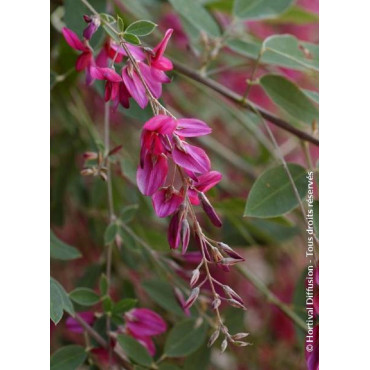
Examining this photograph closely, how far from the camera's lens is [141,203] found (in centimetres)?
66

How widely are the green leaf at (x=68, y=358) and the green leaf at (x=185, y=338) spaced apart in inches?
3.0

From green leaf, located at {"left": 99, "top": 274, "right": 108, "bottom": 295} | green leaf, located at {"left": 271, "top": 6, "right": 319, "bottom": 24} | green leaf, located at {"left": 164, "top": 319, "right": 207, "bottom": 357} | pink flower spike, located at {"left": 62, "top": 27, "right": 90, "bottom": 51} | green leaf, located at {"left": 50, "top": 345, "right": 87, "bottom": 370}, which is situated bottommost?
green leaf, located at {"left": 50, "top": 345, "right": 87, "bottom": 370}

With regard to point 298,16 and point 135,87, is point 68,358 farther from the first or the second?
point 298,16

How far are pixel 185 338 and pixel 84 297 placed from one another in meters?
0.10

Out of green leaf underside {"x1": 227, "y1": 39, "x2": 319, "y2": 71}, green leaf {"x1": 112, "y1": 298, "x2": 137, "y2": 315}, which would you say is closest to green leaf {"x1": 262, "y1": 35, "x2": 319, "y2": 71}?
green leaf underside {"x1": 227, "y1": 39, "x2": 319, "y2": 71}

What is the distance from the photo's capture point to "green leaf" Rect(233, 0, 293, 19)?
625 millimetres

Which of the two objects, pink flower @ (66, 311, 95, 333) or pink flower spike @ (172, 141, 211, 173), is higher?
pink flower spike @ (172, 141, 211, 173)

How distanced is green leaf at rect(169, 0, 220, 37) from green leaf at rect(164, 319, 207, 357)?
24 centimetres

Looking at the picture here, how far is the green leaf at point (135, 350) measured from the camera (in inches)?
20.9

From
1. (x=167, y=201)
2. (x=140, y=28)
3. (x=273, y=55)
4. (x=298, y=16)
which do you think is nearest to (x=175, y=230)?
(x=167, y=201)

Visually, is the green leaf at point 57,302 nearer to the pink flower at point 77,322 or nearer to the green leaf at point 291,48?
the pink flower at point 77,322

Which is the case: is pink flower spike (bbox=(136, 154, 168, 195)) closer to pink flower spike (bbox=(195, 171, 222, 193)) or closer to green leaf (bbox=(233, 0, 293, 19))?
pink flower spike (bbox=(195, 171, 222, 193))

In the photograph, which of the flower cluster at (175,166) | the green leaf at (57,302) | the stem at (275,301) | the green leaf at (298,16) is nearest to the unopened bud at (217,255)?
the flower cluster at (175,166)
